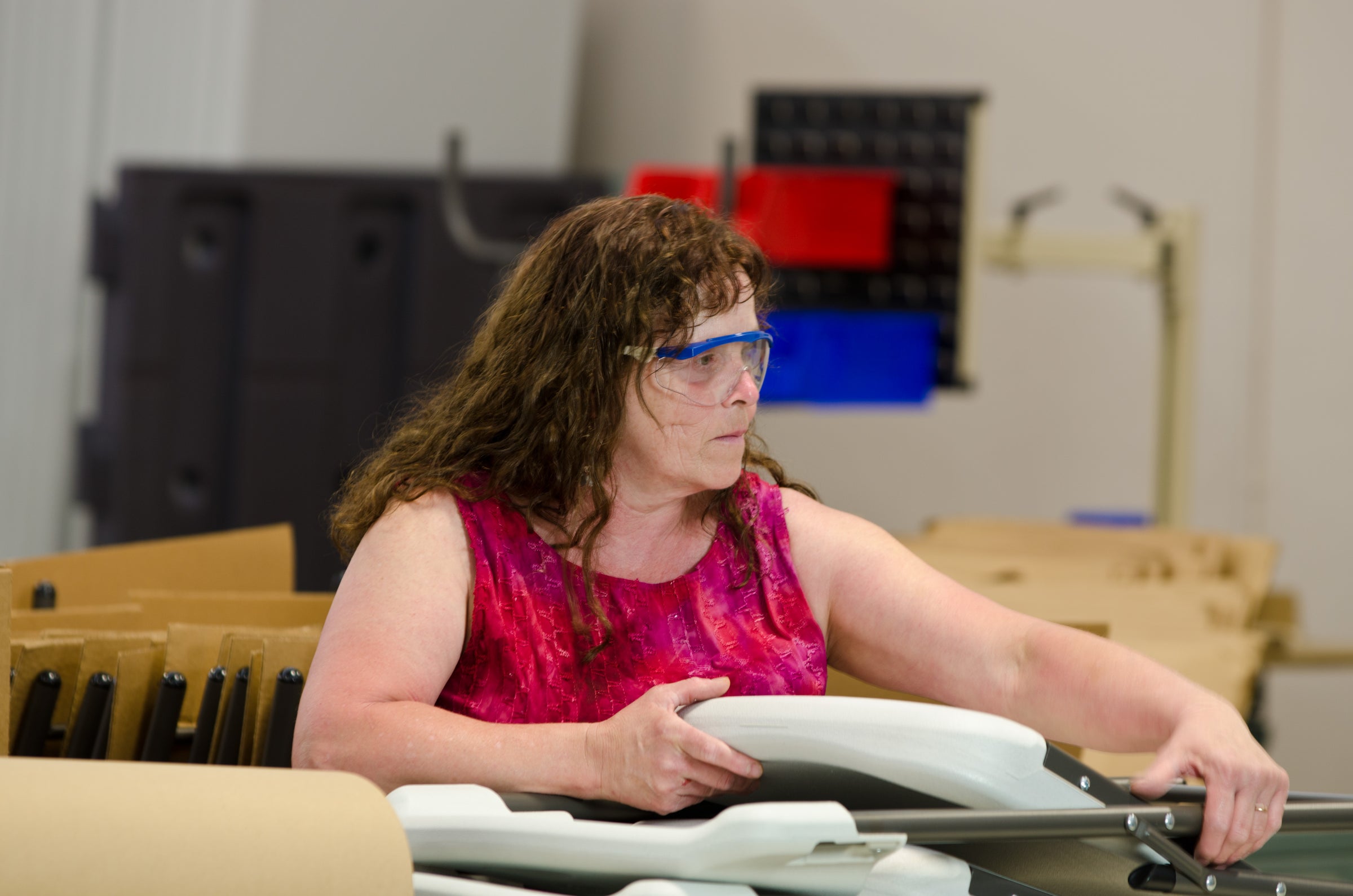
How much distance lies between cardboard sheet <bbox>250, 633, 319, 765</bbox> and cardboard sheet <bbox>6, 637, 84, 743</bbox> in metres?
0.15

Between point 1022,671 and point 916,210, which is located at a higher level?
point 916,210

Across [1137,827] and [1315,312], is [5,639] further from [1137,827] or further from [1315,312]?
[1315,312]

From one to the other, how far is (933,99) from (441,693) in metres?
1.85

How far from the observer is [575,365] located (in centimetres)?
113

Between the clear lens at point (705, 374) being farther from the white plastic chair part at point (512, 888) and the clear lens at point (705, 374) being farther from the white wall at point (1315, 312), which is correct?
the white wall at point (1315, 312)

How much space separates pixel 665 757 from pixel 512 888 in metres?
0.15

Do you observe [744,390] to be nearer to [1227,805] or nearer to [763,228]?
[1227,805]

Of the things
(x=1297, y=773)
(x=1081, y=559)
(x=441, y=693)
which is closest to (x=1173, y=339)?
(x=1081, y=559)

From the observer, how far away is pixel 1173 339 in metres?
2.85

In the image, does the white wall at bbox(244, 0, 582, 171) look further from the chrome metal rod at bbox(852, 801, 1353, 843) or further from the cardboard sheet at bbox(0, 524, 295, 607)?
the chrome metal rod at bbox(852, 801, 1353, 843)

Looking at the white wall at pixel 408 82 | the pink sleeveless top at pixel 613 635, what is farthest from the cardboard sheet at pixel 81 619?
the white wall at pixel 408 82

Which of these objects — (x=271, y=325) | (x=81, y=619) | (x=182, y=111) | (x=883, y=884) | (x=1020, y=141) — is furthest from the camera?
(x=1020, y=141)

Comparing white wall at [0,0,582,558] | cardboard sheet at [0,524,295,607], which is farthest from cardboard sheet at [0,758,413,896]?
white wall at [0,0,582,558]

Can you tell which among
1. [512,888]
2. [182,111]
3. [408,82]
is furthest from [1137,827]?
[182,111]
